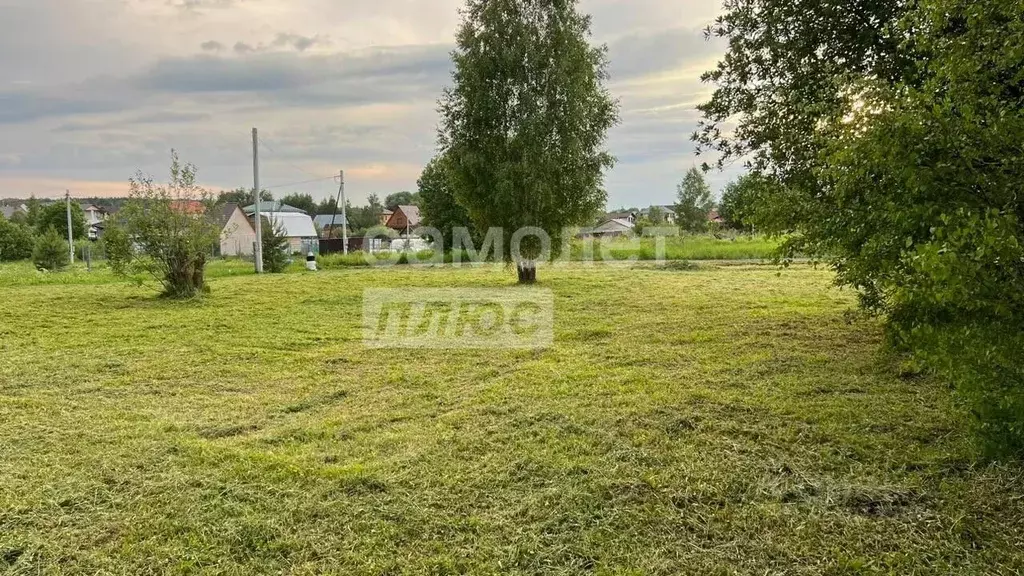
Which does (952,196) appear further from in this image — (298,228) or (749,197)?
(298,228)

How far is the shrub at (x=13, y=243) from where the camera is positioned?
28938 millimetres

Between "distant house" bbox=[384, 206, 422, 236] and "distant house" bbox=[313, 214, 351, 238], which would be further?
"distant house" bbox=[313, 214, 351, 238]

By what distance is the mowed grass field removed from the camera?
2.40 m

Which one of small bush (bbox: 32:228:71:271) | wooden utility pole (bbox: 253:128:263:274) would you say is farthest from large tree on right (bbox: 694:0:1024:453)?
small bush (bbox: 32:228:71:271)

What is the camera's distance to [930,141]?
251 centimetres

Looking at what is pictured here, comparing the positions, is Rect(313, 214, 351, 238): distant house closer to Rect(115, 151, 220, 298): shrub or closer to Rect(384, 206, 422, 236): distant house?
Rect(384, 206, 422, 236): distant house

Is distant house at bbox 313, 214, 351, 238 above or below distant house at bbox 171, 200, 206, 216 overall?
above

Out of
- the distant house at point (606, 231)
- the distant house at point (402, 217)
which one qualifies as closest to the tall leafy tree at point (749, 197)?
the distant house at point (606, 231)

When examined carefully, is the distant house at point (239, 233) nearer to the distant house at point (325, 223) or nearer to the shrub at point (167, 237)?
the distant house at point (325, 223)

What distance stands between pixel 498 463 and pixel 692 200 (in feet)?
139

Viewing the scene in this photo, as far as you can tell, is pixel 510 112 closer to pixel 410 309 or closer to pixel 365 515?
pixel 410 309

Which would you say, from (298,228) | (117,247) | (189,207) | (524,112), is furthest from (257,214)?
(298,228)

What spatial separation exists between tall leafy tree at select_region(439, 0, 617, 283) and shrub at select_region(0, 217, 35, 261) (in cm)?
2746

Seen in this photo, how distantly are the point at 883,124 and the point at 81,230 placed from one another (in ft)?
128
